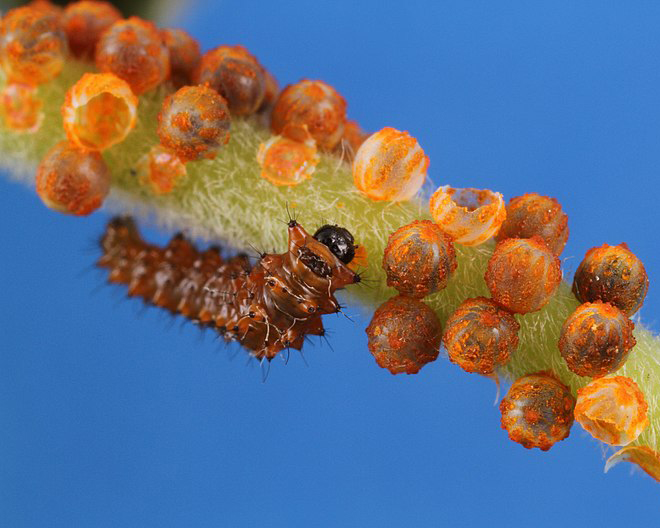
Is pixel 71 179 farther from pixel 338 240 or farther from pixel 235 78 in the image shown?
pixel 338 240

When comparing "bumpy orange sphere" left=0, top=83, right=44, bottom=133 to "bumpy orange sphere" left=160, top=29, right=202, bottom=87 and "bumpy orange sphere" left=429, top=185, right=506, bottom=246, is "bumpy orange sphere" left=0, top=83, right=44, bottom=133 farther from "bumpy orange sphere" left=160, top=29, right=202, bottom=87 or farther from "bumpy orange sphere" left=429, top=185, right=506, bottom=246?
"bumpy orange sphere" left=429, top=185, right=506, bottom=246

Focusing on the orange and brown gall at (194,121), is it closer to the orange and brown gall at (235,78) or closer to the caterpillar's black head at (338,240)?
the orange and brown gall at (235,78)

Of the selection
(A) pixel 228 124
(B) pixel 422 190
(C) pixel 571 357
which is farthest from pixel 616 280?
(A) pixel 228 124

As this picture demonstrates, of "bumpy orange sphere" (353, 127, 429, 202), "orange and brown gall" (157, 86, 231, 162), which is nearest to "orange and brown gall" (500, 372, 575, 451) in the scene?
"bumpy orange sphere" (353, 127, 429, 202)

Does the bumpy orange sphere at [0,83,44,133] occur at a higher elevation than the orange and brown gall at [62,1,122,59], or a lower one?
lower

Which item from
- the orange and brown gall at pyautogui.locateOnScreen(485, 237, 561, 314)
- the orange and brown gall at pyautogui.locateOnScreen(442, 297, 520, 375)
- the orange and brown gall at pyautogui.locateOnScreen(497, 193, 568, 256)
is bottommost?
the orange and brown gall at pyautogui.locateOnScreen(442, 297, 520, 375)

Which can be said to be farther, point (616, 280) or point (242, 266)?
point (242, 266)

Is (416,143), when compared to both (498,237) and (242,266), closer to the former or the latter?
(498,237)

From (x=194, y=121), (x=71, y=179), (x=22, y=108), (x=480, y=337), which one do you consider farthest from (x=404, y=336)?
(x=22, y=108)
